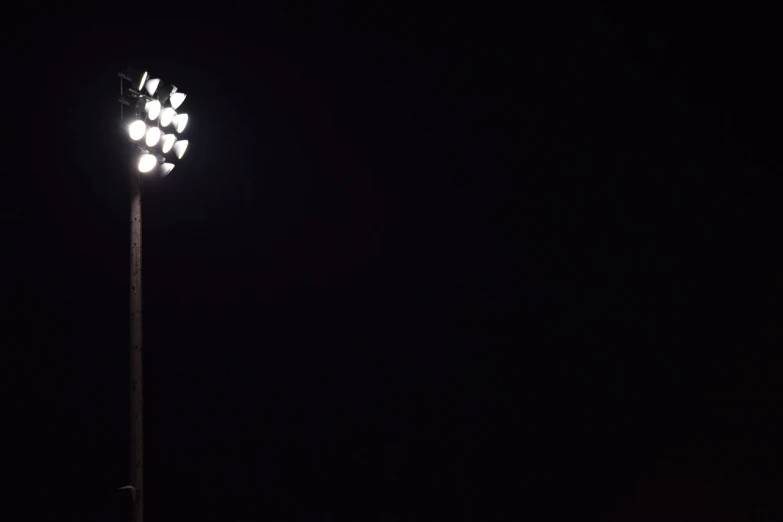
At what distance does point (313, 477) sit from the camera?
368 inches

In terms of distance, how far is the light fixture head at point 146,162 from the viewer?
468 cm

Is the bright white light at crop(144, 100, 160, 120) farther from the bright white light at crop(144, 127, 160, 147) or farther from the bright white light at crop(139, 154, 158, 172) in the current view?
the bright white light at crop(139, 154, 158, 172)

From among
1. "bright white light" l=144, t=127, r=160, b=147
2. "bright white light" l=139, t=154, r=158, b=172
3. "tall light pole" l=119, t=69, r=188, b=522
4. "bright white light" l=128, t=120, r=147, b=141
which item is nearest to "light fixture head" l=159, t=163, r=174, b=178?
"tall light pole" l=119, t=69, r=188, b=522

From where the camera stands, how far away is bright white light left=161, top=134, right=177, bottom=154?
4.77 m

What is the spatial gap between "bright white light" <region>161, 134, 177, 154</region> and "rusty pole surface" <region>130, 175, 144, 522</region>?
37 cm

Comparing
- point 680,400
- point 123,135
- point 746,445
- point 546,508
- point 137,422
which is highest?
point 123,135

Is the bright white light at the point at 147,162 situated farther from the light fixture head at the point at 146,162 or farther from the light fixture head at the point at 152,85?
the light fixture head at the point at 152,85

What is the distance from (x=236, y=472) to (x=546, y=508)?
5.80 metres

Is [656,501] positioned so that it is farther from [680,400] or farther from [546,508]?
[680,400]

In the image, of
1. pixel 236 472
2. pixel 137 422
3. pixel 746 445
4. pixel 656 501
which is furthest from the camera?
pixel 236 472

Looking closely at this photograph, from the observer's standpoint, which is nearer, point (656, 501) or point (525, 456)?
point (656, 501)

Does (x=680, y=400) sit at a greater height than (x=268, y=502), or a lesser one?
greater

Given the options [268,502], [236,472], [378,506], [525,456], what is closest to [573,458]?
[525,456]

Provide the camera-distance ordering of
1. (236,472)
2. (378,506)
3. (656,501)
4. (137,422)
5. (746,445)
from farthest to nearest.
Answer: (236,472)
(746,445)
(378,506)
(656,501)
(137,422)
